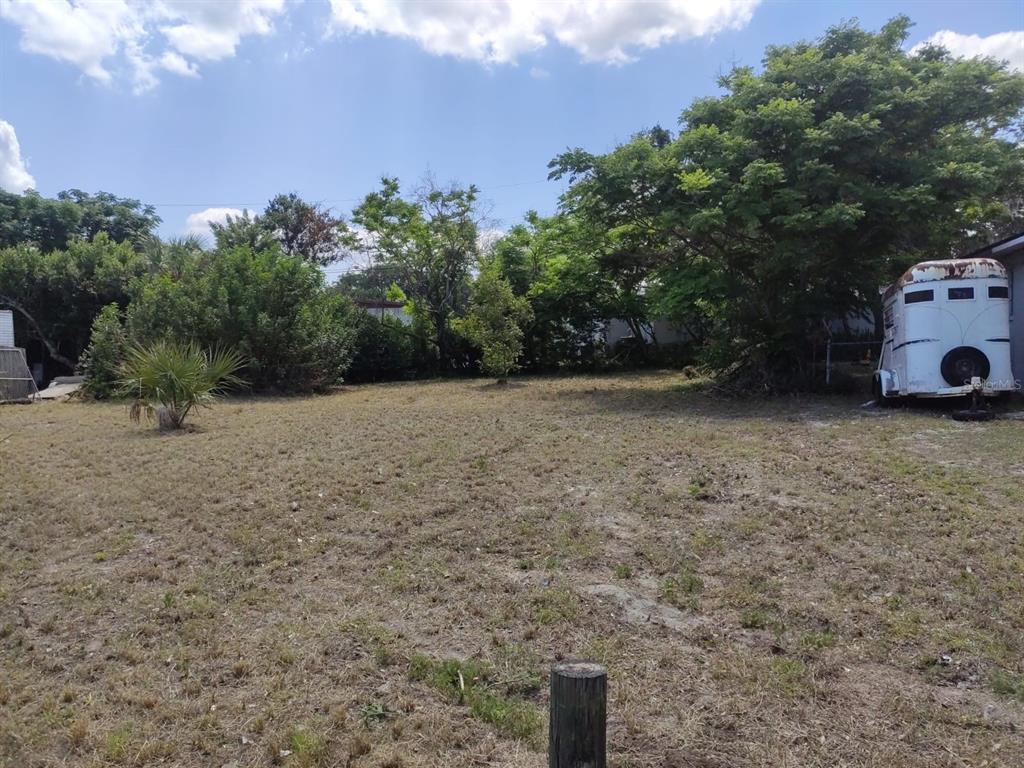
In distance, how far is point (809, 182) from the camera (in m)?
10.4

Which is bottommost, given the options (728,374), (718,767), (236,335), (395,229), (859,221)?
(718,767)

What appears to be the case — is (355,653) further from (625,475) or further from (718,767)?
(625,475)

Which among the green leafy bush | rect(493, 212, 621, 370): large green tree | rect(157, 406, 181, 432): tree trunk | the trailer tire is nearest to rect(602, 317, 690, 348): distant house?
rect(493, 212, 621, 370): large green tree

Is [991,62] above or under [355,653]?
above

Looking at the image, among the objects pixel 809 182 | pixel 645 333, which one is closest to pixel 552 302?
pixel 645 333

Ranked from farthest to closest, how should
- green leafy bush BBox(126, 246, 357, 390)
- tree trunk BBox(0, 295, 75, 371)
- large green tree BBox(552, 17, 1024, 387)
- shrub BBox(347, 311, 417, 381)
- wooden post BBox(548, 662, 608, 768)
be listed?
shrub BBox(347, 311, 417, 381)
tree trunk BBox(0, 295, 75, 371)
green leafy bush BBox(126, 246, 357, 390)
large green tree BBox(552, 17, 1024, 387)
wooden post BBox(548, 662, 608, 768)

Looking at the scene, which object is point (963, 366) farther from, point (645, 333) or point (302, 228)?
point (302, 228)

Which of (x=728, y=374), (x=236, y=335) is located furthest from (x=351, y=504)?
(x=236, y=335)

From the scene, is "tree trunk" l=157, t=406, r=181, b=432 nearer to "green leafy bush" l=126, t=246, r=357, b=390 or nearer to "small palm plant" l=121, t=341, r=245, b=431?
"small palm plant" l=121, t=341, r=245, b=431

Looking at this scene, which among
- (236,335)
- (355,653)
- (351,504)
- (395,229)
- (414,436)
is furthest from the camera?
(395,229)

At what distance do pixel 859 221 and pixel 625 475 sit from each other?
7354mm

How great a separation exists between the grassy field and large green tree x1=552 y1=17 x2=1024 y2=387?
435 centimetres

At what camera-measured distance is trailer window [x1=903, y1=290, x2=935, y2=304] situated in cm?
930

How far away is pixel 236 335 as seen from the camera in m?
15.9
